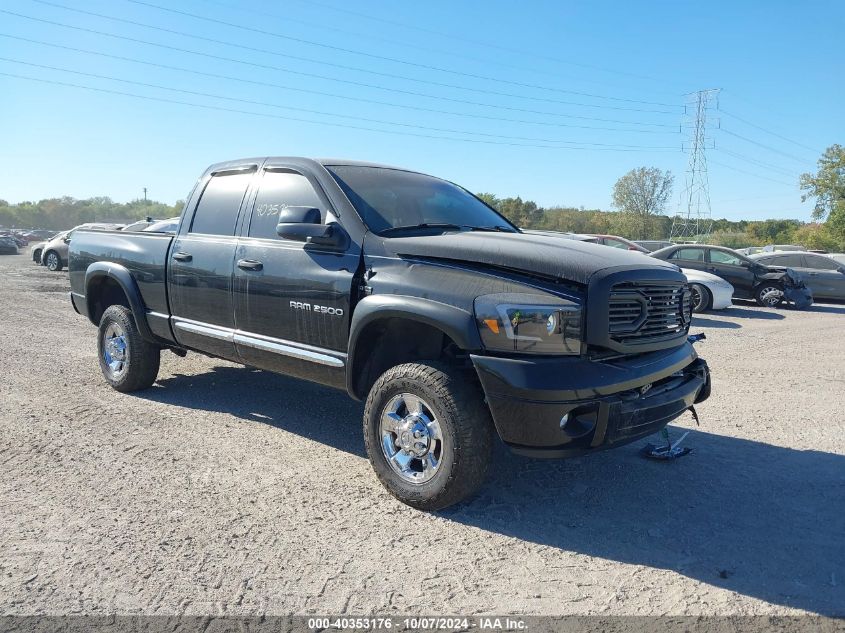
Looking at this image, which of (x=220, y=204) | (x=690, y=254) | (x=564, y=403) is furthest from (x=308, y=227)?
(x=690, y=254)

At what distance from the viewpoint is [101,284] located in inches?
249

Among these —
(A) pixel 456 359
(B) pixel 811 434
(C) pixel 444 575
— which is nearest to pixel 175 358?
(A) pixel 456 359

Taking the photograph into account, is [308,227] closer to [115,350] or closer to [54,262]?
[115,350]

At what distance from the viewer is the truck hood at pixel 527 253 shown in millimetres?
3414

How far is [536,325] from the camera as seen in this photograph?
3.27 m

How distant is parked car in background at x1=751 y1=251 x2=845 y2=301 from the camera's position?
55.9ft

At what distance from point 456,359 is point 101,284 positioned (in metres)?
4.21

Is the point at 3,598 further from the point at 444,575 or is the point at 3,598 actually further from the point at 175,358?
the point at 175,358

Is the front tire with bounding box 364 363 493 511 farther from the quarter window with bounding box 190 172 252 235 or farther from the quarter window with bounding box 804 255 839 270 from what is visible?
the quarter window with bounding box 804 255 839 270

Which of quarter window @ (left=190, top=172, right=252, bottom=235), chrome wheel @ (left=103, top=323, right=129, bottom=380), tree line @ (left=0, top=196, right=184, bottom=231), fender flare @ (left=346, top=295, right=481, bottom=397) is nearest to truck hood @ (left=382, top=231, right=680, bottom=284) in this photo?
fender flare @ (left=346, top=295, right=481, bottom=397)

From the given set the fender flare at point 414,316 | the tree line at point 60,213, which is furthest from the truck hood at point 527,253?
the tree line at point 60,213

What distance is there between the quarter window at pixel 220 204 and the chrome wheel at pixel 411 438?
83.8 inches

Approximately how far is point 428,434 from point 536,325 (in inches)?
33.8

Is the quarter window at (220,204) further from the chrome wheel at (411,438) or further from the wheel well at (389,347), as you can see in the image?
the chrome wheel at (411,438)
